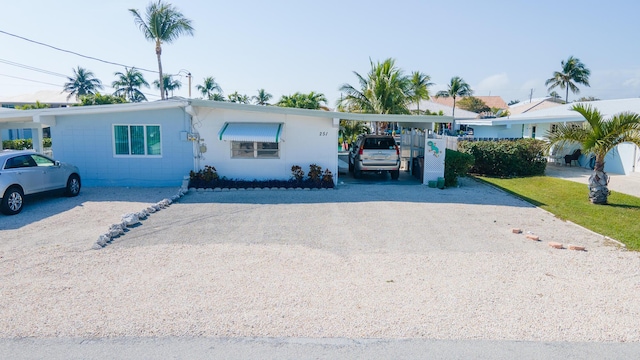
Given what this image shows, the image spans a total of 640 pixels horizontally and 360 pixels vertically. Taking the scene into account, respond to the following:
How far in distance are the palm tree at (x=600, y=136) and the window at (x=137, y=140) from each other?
11973 mm

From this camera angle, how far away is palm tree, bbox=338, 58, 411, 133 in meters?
21.8

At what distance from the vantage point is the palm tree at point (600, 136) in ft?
36.3

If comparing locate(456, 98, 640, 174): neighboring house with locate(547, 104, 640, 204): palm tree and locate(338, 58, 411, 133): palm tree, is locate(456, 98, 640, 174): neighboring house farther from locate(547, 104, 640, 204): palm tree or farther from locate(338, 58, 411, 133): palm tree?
locate(338, 58, 411, 133): palm tree

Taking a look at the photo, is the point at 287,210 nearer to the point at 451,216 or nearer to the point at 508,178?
the point at 451,216

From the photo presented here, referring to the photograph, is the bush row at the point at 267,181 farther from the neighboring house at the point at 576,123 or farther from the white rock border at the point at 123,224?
the neighboring house at the point at 576,123

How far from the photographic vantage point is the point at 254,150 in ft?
48.5

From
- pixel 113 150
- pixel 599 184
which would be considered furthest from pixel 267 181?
pixel 599 184

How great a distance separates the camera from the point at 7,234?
8648 millimetres

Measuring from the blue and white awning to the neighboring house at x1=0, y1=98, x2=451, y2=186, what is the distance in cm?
8

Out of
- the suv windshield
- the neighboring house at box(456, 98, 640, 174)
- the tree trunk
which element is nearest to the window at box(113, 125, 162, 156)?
the suv windshield

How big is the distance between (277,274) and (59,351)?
2832mm

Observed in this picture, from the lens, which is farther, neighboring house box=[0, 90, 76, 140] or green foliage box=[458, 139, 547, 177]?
neighboring house box=[0, 90, 76, 140]

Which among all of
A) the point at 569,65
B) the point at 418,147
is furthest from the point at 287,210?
the point at 569,65

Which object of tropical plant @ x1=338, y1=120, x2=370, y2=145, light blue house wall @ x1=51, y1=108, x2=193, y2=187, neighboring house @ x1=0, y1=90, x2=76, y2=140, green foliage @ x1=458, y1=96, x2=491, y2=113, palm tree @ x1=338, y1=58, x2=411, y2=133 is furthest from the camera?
green foliage @ x1=458, y1=96, x2=491, y2=113
